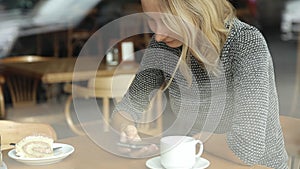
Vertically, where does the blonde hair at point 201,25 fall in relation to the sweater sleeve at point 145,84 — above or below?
above

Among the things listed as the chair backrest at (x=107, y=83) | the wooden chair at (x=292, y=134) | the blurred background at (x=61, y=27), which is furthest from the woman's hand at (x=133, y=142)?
the blurred background at (x=61, y=27)

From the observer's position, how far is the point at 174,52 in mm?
1770

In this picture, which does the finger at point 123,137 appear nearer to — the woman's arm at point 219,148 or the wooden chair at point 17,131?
the woman's arm at point 219,148

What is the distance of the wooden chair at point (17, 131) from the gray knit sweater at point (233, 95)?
14.6 inches

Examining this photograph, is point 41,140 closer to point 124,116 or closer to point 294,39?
point 124,116

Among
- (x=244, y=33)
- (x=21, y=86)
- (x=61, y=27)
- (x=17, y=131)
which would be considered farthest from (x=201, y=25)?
(x=61, y=27)

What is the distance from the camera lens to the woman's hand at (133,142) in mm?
1534

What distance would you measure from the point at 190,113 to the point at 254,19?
7.92m

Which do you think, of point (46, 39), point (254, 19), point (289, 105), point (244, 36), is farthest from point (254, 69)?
point (254, 19)

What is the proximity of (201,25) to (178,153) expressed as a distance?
1.40ft

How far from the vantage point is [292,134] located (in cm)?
205

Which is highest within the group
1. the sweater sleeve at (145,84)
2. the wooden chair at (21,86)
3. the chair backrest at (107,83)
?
the sweater sleeve at (145,84)

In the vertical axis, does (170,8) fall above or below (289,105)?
above

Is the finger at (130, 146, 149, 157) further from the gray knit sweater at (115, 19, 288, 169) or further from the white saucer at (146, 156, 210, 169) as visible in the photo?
the gray knit sweater at (115, 19, 288, 169)
